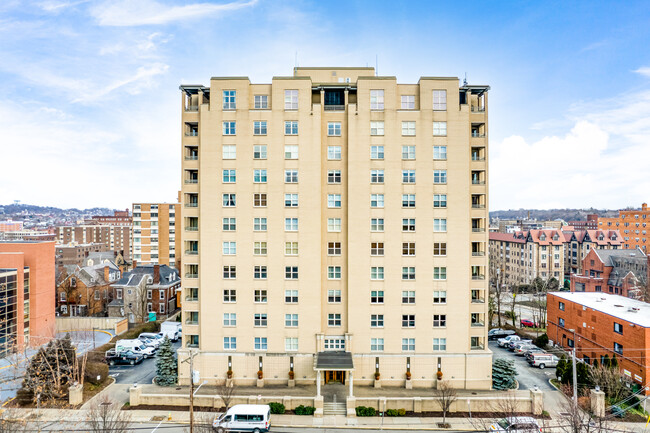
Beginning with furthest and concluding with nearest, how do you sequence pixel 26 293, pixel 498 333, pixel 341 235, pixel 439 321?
pixel 498 333
pixel 26 293
pixel 341 235
pixel 439 321

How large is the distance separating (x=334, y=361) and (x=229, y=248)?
48.7 ft

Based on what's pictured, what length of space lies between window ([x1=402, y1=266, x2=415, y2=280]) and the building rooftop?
2115 centimetres

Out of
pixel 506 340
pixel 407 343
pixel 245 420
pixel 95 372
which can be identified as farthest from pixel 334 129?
pixel 506 340

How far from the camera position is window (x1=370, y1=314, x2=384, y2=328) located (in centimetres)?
3625

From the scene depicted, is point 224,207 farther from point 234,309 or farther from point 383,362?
point 383,362

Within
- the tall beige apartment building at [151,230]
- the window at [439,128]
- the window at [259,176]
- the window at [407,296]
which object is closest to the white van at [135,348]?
the window at [259,176]

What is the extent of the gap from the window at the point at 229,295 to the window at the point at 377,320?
44.9ft

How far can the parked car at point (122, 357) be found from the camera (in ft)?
142

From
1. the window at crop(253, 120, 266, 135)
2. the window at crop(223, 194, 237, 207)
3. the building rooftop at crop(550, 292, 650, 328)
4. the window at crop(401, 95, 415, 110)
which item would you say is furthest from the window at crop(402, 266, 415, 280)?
the building rooftop at crop(550, 292, 650, 328)

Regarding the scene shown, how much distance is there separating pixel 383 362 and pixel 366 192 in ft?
54.7

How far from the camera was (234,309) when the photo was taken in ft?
120

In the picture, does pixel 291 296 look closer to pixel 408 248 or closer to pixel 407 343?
pixel 407 343

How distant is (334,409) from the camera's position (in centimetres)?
3183

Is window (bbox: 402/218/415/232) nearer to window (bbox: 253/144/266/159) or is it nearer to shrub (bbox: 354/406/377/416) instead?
window (bbox: 253/144/266/159)
